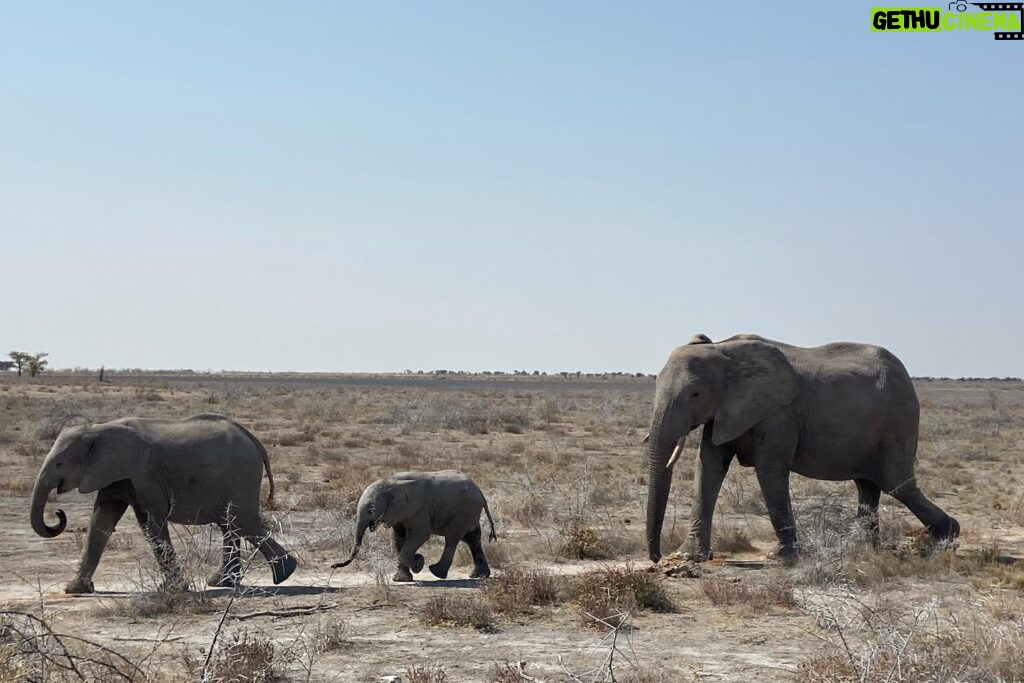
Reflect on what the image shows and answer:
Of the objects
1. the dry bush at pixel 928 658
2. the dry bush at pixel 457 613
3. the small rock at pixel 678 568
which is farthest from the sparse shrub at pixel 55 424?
the dry bush at pixel 928 658

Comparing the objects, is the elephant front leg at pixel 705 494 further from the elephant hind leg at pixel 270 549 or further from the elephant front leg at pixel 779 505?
the elephant hind leg at pixel 270 549

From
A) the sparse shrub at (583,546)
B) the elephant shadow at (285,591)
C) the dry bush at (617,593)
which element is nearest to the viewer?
the dry bush at (617,593)

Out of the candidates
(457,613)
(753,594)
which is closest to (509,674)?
(457,613)

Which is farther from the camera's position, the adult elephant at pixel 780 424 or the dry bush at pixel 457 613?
the adult elephant at pixel 780 424

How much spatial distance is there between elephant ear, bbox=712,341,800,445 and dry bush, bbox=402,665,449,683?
608 centimetres

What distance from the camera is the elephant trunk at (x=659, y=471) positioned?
41.7 feet

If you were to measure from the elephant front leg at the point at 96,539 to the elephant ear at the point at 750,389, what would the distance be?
6482 millimetres

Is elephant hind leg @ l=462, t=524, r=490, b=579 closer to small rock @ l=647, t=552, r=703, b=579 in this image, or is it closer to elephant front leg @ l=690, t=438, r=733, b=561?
small rock @ l=647, t=552, r=703, b=579

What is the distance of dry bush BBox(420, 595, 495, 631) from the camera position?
9266 mm

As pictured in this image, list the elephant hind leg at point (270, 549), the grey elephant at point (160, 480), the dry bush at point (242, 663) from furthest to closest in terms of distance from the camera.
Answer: the elephant hind leg at point (270, 549) → the grey elephant at point (160, 480) → the dry bush at point (242, 663)

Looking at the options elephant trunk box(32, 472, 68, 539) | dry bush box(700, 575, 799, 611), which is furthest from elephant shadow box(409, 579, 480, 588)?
elephant trunk box(32, 472, 68, 539)

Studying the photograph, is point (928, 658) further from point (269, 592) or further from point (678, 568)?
point (269, 592)

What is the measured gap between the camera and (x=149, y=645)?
860 centimetres

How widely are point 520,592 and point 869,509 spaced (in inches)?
213
